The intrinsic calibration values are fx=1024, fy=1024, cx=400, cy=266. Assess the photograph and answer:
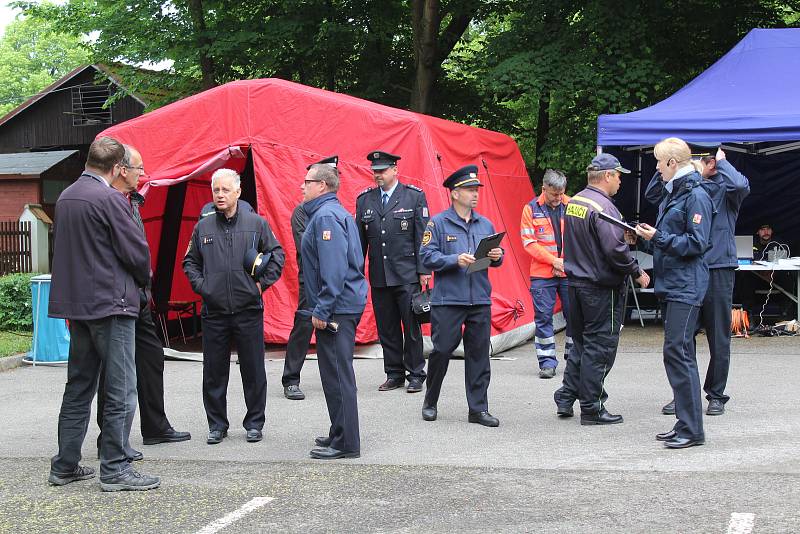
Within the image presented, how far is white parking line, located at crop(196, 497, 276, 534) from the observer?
4.75 m

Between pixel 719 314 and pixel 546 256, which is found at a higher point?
pixel 546 256

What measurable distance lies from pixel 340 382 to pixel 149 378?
1.39 metres

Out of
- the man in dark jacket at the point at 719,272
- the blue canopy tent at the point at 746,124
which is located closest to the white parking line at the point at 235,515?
the man in dark jacket at the point at 719,272

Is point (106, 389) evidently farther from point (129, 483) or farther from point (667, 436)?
point (667, 436)

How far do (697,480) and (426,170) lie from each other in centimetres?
595

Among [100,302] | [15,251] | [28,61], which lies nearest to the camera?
[100,302]

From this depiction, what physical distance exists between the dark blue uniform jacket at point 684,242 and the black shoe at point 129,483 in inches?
129

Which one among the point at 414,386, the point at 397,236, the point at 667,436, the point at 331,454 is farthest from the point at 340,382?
the point at 397,236

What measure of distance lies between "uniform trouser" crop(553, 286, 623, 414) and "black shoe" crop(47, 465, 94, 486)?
10.8ft

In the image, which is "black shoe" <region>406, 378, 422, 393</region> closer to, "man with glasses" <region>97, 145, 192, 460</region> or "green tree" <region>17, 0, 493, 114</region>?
"man with glasses" <region>97, 145, 192, 460</region>

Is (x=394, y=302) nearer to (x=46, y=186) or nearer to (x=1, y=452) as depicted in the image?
(x=1, y=452)

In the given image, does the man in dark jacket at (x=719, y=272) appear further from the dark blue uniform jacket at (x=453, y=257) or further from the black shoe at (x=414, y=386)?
the black shoe at (x=414, y=386)

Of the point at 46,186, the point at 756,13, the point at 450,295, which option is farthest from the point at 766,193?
the point at 46,186

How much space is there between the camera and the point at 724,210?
24.4 ft
